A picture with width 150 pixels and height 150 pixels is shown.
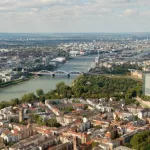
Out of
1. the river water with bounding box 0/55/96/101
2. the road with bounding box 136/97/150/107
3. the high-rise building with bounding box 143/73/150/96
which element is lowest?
the river water with bounding box 0/55/96/101

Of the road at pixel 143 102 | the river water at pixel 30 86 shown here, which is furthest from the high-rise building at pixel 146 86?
the river water at pixel 30 86

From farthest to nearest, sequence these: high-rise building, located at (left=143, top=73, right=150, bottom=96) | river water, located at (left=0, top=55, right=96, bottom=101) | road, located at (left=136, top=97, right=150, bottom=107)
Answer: river water, located at (left=0, top=55, right=96, bottom=101)
high-rise building, located at (left=143, top=73, right=150, bottom=96)
road, located at (left=136, top=97, right=150, bottom=107)

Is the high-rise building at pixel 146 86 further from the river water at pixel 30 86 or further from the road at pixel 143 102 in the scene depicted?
the river water at pixel 30 86

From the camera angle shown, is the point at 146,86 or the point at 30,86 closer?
the point at 146,86

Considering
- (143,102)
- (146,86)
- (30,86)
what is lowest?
(30,86)

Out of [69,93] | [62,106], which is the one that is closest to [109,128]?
[62,106]

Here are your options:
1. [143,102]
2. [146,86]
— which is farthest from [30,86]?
[143,102]

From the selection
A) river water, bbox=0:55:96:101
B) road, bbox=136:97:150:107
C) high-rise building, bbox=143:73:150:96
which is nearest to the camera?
road, bbox=136:97:150:107

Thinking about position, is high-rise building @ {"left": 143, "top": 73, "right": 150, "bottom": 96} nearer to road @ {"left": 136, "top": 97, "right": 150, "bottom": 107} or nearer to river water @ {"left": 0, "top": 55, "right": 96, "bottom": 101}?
road @ {"left": 136, "top": 97, "right": 150, "bottom": 107}

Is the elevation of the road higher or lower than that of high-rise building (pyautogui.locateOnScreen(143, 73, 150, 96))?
lower

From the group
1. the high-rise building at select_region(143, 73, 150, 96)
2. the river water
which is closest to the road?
the high-rise building at select_region(143, 73, 150, 96)

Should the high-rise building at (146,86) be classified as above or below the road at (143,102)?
above

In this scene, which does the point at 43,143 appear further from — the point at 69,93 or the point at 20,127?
the point at 69,93

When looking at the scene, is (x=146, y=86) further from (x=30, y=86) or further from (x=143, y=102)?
(x=30, y=86)
